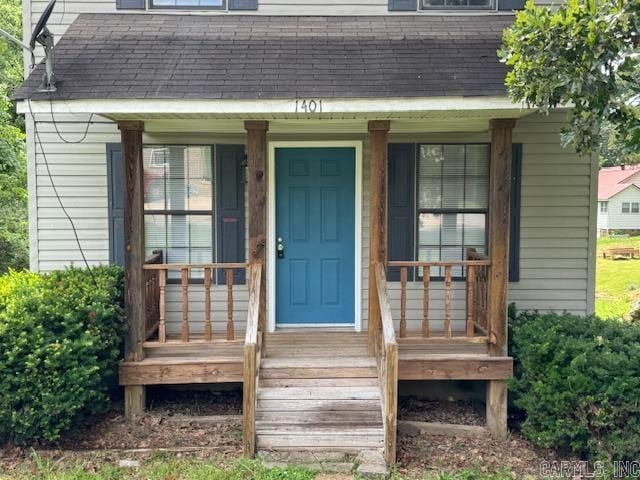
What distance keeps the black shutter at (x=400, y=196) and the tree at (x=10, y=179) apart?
27.9ft

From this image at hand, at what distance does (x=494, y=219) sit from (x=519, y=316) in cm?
121

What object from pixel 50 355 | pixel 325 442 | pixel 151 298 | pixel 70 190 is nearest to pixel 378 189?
pixel 325 442

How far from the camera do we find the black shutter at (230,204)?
5461mm

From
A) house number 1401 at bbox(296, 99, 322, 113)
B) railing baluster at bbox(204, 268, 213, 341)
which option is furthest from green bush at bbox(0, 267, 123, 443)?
house number 1401 at bbox(296, 99, 322, 113)

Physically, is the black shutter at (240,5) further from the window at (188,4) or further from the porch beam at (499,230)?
the porch beam at (499,230)

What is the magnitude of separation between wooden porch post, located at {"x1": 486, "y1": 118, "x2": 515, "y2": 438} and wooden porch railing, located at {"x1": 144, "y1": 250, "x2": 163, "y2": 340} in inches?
124

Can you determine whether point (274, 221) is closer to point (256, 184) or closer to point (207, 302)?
point (256, 184)

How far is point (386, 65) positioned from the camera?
4.56 m

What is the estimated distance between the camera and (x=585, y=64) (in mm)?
3352

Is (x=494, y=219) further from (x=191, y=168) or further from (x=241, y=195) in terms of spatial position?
(x=191, y=168)

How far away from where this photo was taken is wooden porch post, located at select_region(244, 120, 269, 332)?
4.45 meters

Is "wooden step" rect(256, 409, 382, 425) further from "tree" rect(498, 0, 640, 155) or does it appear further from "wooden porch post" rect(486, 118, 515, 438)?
"tree" rect(498, 0, 640, 155)

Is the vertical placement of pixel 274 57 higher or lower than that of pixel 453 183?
higher

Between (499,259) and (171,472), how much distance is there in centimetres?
324
